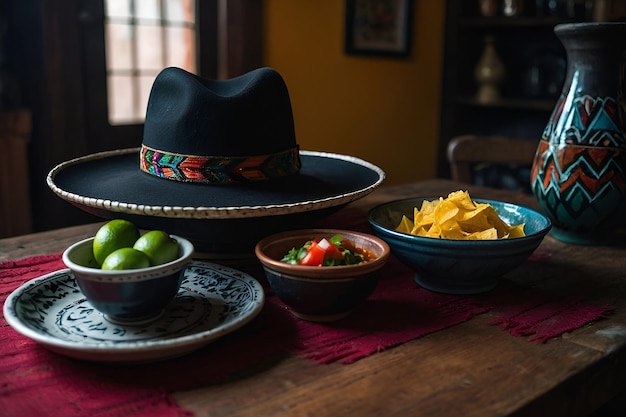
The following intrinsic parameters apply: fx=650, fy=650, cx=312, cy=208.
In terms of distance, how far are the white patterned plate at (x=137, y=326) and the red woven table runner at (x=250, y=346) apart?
2 centimetres

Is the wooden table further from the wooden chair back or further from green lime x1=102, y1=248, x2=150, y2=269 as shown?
the wooden chair back

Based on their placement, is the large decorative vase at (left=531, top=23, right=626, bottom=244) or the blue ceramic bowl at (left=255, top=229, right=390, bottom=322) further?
the large decorative vase at (left=531, top=23, right=626, bottom=244)

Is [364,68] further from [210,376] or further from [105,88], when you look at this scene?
[210,376]

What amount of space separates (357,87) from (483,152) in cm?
119

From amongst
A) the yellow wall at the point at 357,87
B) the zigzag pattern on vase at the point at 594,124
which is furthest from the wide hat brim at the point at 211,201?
the yellow wall at the point at 357,87

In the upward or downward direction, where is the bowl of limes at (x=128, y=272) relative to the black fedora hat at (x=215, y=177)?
downward

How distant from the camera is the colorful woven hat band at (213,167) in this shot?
37.3 inches

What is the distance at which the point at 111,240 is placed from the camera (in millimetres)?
755

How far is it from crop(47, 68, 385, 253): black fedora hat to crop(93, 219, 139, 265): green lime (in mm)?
47

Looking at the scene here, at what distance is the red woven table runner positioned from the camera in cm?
61

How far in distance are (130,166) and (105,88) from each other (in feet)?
4.03

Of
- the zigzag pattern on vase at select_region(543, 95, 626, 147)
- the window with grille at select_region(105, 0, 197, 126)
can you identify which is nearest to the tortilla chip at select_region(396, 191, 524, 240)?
the zigzag pattern on vase at select_region(543, 95, 626, 147)

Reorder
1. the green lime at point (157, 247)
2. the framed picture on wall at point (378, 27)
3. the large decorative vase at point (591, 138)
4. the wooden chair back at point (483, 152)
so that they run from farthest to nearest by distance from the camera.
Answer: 1. the framed picture on wall at point (378, 27)
2. the wooden chair back at point (483, 152)
3. the large decorative vase at point (591, 138)
4. the green lime at point (157, 247)

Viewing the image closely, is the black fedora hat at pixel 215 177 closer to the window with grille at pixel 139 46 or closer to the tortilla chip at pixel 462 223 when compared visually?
the tortilla chip at pixel 462 223
